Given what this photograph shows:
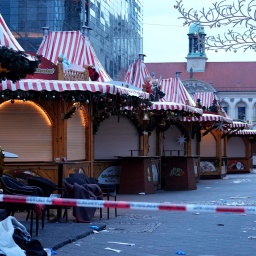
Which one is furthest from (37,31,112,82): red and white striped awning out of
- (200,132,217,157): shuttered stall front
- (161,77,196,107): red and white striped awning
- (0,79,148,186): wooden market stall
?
(200,132,217,157): shuttered stall front

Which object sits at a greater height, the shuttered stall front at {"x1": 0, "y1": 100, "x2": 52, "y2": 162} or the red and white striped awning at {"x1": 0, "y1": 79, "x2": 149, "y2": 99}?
the red and white striped awning at {"x1": 0, "y1": 79, "x2": 149, "y2": 99}

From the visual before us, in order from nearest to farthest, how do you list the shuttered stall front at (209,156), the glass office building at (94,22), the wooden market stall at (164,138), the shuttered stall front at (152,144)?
the wooden market stall at (164,138) < the shuttered stall front at (152,144) < the shuttered stall front at (209,156) < the glass office building at (94,22)

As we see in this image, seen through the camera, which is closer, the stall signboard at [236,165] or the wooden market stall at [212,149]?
the wooden market stall at [212,149]

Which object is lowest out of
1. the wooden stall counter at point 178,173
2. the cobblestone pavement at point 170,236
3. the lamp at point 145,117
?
the cobblestone pavement at point 170,236

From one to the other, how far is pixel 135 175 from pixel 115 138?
1.70 meters

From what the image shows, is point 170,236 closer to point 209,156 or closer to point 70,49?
point 70,49

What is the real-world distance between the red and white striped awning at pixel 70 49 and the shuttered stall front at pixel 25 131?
5.70 metres

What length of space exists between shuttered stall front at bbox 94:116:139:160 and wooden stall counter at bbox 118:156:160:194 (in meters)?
1.00

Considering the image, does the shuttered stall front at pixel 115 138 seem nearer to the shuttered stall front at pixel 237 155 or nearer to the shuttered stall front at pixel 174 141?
the shuttered stall front at pixel 174 141

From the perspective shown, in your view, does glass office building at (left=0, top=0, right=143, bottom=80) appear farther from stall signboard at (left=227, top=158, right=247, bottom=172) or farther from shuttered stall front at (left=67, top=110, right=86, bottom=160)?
shuttered stall front at (left=67, top=110, right=86, bottom=160)

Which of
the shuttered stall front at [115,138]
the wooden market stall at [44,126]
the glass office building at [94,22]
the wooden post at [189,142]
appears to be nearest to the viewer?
the wooden market stall at [44,126]

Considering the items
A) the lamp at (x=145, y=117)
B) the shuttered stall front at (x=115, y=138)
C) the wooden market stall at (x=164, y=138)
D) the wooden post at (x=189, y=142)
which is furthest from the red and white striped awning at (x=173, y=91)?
the lamp at (x=145, y=117)

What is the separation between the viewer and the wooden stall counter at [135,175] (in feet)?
76.0

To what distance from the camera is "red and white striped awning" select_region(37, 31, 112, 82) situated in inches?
961
